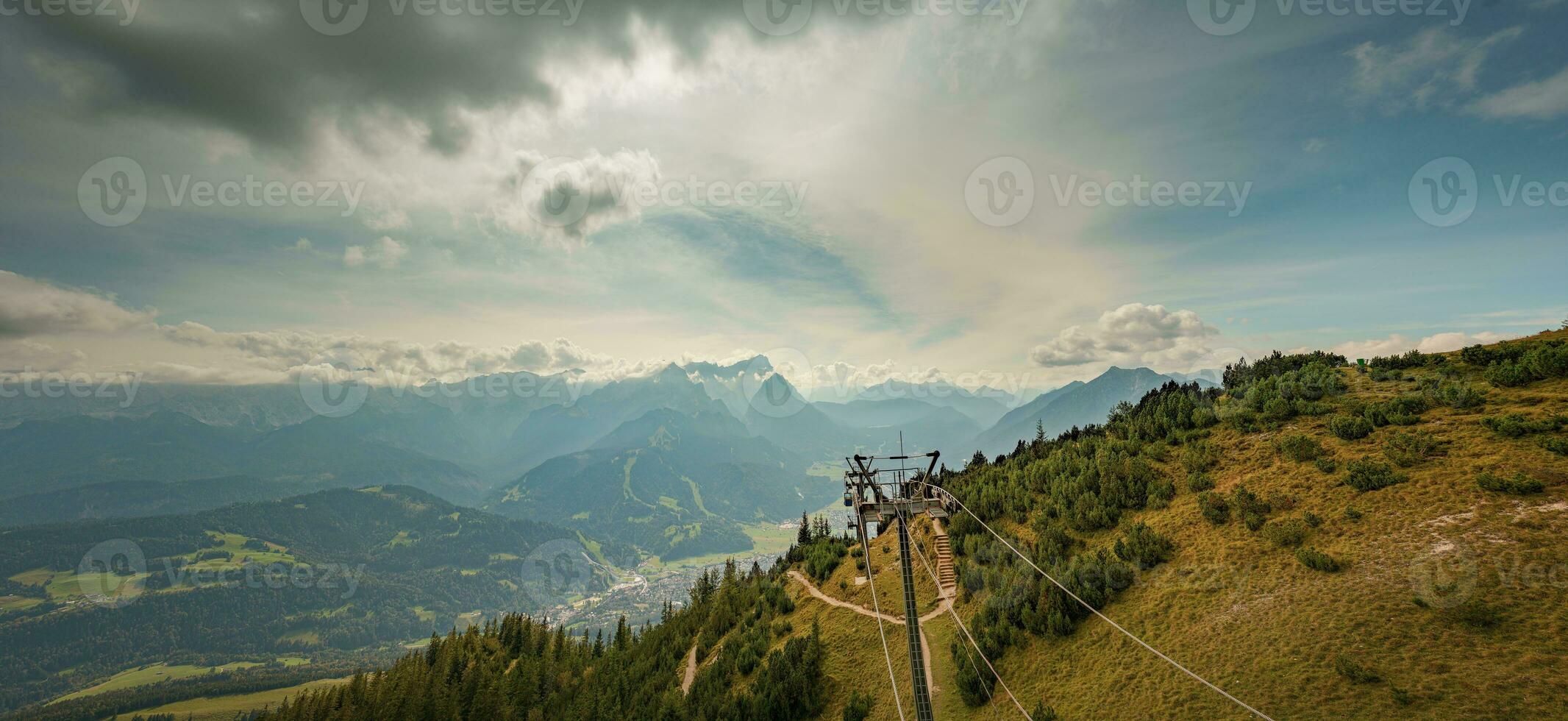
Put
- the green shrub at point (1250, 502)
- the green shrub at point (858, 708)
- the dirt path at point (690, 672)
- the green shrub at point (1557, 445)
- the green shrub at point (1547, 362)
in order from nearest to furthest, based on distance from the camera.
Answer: the green shrub at point (1557, 445) → the green shrub at point (1547, 362) → the green shrub at point (1250, 502) → the green shrub at point (858, 708) → the dirt path at point (690, 672)

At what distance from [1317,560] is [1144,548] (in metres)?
9.00

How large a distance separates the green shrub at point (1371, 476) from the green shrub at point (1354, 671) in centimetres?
1330

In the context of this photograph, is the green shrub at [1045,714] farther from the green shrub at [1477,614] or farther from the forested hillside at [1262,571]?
the green shrub at [1477,614]

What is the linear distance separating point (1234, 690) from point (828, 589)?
44351 mm

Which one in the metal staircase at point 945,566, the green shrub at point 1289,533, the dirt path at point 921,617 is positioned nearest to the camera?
the green shrub at point 1289,533

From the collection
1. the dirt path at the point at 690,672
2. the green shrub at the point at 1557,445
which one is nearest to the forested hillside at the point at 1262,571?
the green shrub at the point at 1557,445

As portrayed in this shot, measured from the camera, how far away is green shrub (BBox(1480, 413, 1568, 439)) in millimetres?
28266

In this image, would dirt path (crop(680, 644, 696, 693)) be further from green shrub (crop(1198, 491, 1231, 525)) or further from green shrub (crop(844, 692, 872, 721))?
green shrub (crop(1198, 491, 1231, 525))

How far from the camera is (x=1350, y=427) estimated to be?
3566 cm

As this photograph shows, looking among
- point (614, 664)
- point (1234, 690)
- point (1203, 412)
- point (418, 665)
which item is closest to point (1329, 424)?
point (1203, 412)

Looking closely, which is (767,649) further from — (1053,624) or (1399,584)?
(1399,584)

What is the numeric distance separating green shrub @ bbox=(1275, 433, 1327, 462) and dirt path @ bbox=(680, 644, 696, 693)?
58123mm

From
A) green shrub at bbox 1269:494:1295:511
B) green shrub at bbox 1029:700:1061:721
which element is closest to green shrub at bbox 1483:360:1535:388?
green shrub at bbox 1269:494:1295:511

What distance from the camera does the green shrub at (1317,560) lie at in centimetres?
2731
